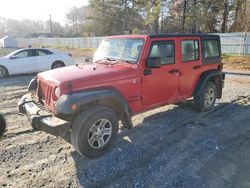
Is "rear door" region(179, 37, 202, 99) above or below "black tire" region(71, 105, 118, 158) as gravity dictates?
above

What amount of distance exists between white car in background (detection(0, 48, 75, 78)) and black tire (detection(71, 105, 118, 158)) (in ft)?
32.7

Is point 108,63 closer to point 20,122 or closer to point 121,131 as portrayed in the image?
point 121,131

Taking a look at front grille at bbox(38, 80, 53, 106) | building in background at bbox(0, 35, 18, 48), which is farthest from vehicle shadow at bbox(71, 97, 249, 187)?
building in background at bbox(0, 35, 18, 48)

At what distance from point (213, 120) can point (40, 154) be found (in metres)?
3.84

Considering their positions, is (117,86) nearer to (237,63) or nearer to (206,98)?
(206,98)

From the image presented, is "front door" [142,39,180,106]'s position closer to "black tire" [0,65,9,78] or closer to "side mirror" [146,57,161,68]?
"side mirror" [146,57,161,68]

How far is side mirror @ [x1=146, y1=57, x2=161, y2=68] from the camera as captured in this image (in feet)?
16.1

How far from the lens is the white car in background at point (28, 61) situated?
43.0 ft

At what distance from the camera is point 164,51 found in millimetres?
5473

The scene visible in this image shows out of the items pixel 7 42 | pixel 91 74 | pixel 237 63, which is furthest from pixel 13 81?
pixel 7 42

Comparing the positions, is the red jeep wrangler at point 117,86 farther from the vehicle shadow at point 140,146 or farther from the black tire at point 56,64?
the black tire at point 56,64

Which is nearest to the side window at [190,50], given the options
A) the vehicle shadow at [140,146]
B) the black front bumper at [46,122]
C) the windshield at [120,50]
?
the windshield at [120,50]

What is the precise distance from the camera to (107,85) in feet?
15.0

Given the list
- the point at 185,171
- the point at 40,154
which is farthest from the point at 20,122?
the point at 185,171
